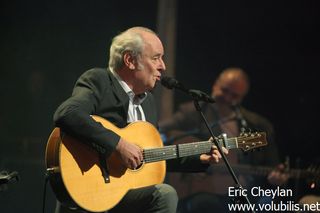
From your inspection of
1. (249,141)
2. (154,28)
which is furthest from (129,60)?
(154,28)

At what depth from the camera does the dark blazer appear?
10.4 ft

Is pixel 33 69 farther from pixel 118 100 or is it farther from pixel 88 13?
pixel 118 100

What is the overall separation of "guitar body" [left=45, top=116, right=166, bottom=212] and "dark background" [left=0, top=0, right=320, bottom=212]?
7.13ft

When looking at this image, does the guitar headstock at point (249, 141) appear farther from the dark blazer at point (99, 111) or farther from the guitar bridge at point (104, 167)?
the guitar bridge at point (104, 167)

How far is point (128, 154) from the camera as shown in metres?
3.29

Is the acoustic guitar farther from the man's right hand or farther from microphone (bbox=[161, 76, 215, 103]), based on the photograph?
microphone (bbox=[161, 76, 215, 103])

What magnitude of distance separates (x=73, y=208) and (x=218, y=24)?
159 inches

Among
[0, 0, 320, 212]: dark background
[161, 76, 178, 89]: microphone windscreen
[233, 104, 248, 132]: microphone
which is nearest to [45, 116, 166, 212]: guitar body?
[161, 76, 178, 89]: microphone windscreen

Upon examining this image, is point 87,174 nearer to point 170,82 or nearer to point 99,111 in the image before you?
point 99,111

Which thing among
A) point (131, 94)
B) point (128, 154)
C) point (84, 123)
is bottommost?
point (128, 154)

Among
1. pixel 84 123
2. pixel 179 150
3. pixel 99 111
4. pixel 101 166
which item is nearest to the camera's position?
pixel 84 123

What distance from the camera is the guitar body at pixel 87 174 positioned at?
3.11 meters

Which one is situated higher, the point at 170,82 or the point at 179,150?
the point at 170,82

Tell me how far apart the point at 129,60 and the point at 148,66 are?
0.14 m
